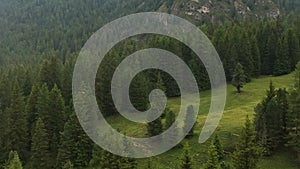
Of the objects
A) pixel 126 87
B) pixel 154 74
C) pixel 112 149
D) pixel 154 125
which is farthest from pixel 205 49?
pixel 112 149

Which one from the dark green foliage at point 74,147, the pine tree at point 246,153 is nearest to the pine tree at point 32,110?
the dark green foliage at point 74,147

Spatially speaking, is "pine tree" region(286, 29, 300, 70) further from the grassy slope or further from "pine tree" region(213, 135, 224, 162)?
"pine tree" region(213, 135, 224, 162)

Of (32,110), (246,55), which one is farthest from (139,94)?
(246,55)

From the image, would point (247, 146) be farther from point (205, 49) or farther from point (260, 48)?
point (260, 48)

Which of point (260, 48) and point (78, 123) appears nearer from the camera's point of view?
point (78, 123)

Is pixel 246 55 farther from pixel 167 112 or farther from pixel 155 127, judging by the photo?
pixel 155 127
